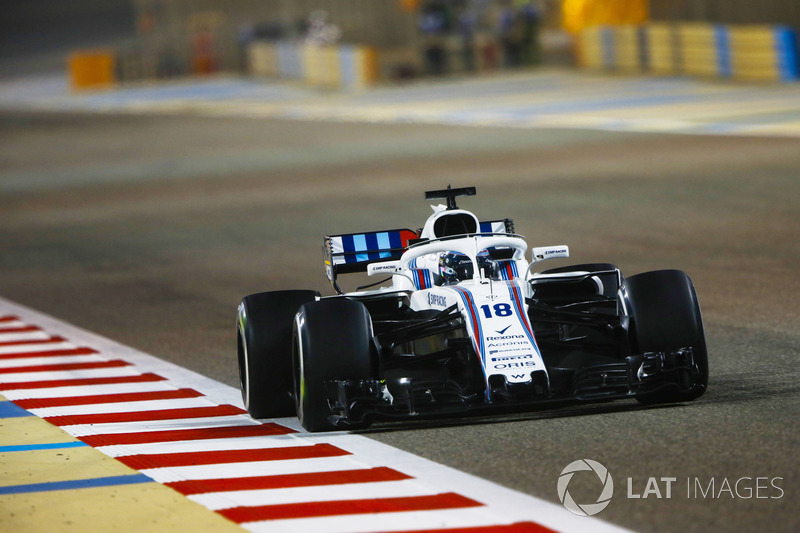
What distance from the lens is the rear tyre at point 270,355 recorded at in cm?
897

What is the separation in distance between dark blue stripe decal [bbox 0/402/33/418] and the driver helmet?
9.12ft

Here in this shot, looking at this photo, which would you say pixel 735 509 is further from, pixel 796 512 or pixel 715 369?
pixel 715 369

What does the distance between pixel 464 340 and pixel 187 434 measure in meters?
1.68

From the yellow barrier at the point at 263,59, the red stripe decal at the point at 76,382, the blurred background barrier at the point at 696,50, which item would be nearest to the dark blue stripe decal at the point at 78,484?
the red stripe decal at the point at 76,382

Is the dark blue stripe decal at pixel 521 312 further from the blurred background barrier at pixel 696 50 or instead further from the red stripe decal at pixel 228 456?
the blurred background barrier at pixel 696 50

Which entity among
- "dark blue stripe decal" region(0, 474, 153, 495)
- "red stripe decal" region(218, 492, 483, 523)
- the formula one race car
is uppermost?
the formula one race car

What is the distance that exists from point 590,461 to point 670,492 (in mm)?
716

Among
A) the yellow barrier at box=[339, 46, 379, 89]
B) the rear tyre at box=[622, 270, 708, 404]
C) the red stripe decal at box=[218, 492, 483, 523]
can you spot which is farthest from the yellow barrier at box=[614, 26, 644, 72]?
the red stripe decal at box=[218, 492, 483, 523]

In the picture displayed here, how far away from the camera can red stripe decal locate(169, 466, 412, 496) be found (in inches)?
289

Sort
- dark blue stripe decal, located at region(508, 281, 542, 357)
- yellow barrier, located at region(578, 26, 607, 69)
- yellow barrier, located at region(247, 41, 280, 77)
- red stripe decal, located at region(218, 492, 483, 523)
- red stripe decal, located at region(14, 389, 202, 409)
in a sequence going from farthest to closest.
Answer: yellow barrier, located at region(247, 41, 280, 77) < yellow barrier, located at region(578, 26, 607, 69) < red stripe decal, located at region(14, 389, 202, 409) < dark blue stripe decal, located at region(508, 281, 542, 357) < red stripe decal, located at region(218, 492, 483, 523)

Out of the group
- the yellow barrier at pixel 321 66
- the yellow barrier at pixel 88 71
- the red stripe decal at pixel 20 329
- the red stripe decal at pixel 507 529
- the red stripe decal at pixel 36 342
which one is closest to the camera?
the red stripe decal at pixel 507 529

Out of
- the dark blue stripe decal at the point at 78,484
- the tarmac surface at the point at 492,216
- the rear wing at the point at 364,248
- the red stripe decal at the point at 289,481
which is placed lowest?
the tarmac surface at the point at 492,216

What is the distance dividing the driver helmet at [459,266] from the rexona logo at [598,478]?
80.2 inches

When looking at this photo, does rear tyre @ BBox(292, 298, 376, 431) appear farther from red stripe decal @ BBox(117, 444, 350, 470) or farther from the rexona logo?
the rexona logo
